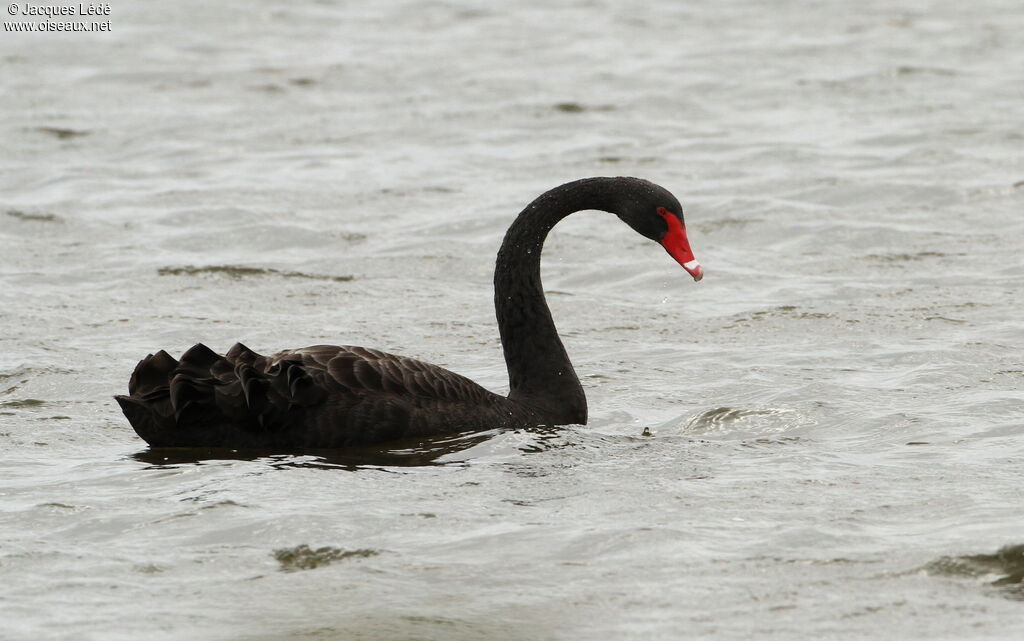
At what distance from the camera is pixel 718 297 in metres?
9.49

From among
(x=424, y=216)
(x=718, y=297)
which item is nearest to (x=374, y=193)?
(x=424, y=216)

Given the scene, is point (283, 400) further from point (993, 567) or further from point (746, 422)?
point (993, 567)

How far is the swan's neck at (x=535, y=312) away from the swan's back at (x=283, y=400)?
51cm

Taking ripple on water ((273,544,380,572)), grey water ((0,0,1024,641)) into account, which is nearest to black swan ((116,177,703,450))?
grey water ((0,0,1024,641))

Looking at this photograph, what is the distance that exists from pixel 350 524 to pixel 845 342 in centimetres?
372

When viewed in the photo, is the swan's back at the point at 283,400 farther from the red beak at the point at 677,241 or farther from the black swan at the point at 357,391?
the red beak at the point at 677,241

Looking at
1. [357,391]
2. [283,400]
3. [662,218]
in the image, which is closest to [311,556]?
[283,400]

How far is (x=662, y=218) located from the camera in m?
6.78

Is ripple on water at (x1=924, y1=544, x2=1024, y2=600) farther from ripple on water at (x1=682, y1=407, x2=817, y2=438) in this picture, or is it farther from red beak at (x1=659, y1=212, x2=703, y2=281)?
red beak at (x1=659, y1=212, x2=703, y2=281)

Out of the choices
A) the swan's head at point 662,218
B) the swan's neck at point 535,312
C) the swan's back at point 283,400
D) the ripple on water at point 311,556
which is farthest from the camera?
the swan's neck at point 535,312

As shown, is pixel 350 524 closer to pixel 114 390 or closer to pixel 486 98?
pixel 114 390

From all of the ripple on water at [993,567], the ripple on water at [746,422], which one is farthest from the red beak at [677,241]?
the ripple on water at [993,567]

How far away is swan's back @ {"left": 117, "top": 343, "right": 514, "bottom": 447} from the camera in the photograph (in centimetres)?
618

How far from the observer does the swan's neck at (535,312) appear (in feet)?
22.6
